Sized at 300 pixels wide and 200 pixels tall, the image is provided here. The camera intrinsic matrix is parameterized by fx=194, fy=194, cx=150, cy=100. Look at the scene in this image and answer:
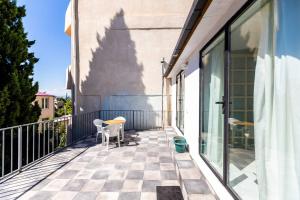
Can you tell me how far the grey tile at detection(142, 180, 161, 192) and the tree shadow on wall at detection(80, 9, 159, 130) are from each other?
562 cm

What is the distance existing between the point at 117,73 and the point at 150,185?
6.46 metres

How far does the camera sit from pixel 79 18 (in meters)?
8.99

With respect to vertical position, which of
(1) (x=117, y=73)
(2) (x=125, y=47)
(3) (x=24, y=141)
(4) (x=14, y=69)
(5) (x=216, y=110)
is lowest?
(3) (x=24, y=141)

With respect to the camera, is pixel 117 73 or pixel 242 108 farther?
pixel 117 73

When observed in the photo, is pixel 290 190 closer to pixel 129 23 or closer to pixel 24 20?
pixel 24 20

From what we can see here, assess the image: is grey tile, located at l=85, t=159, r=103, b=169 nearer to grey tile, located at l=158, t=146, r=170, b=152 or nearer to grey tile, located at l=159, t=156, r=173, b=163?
grey tile, located at l=159, t=156, r=173, b=163

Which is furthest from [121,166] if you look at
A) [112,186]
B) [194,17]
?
[194,17]

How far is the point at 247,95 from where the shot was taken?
200 cm

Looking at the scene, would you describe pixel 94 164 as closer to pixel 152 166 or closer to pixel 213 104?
pixel 152 166

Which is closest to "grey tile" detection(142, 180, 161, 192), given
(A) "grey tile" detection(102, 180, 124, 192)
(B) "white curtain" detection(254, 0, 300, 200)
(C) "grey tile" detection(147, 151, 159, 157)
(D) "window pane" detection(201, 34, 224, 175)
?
(A) "grey tile" detection(102, 180, 124, 192)

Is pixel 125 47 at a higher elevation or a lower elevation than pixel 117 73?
higher

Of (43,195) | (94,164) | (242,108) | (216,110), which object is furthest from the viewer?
(94,164)

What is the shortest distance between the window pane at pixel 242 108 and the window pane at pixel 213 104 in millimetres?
186

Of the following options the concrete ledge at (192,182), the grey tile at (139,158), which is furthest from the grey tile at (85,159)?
the concrete ledge at (192,182)
